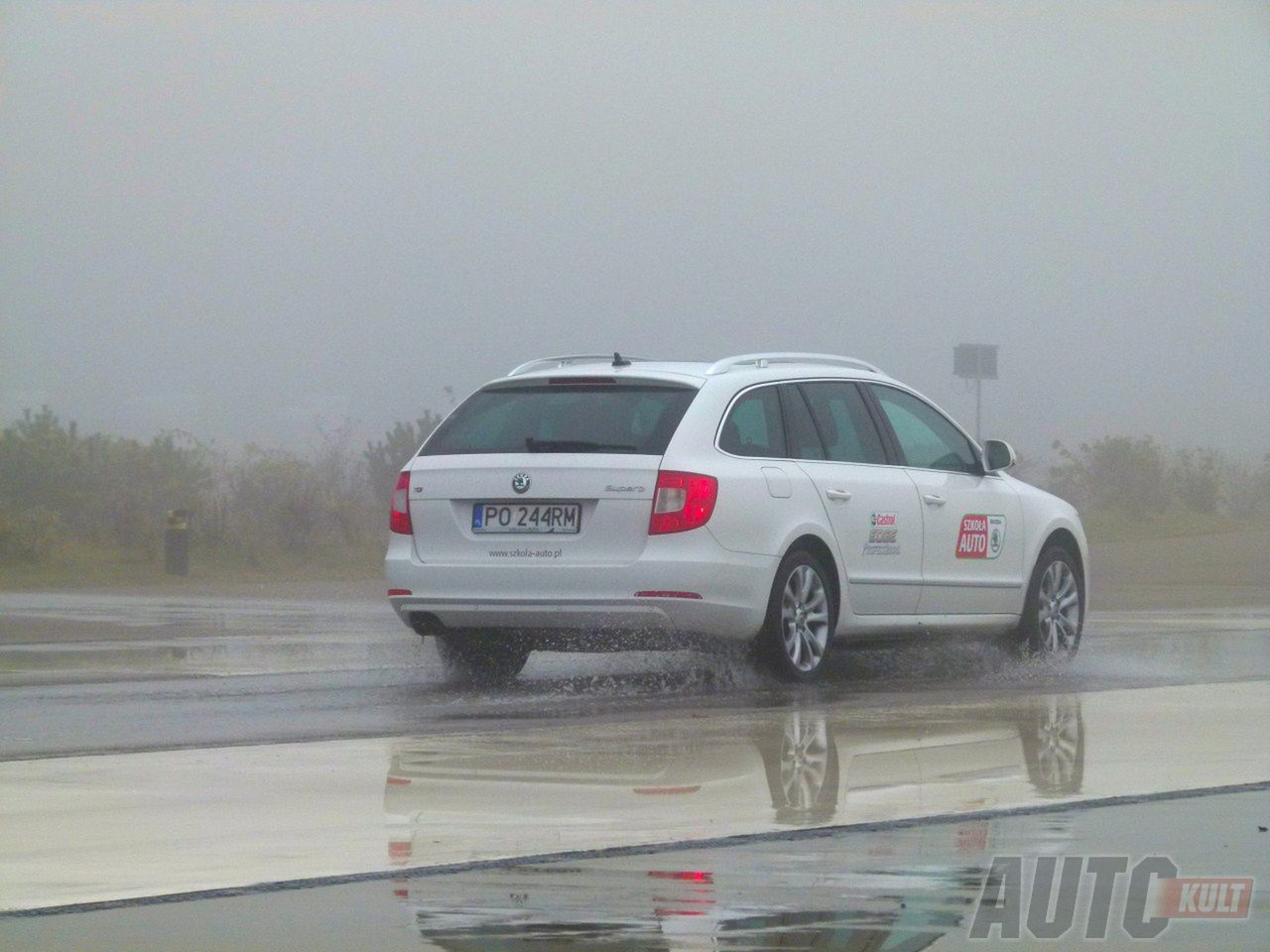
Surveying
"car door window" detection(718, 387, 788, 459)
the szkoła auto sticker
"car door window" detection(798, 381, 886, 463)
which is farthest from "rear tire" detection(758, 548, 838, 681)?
the szkoła auto sticker

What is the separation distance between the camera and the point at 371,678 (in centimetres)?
1212

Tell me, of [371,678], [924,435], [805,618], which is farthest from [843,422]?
[371,678]

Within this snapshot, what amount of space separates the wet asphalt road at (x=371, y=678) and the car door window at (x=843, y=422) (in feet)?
3.61

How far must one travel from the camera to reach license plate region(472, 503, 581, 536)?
37.0 ft

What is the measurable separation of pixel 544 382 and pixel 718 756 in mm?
3780

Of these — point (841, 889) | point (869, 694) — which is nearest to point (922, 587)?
point (869, 694)

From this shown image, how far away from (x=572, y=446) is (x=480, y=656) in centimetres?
141

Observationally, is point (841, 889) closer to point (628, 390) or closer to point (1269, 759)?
point (1269, 759)

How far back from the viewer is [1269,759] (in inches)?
336

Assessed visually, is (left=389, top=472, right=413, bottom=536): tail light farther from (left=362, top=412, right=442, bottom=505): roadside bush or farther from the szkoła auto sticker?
(left=362, top=412, right=442, bottom=505): roadside bush

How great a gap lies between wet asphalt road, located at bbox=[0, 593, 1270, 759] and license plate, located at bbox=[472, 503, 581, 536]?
74cm

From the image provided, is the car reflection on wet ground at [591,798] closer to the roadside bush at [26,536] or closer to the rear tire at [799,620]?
the rear tire at [799,620]

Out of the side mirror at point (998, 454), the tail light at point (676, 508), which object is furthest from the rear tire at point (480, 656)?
the side mirror at point (998, 454)

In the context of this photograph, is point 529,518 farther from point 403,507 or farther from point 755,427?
point 755,427
